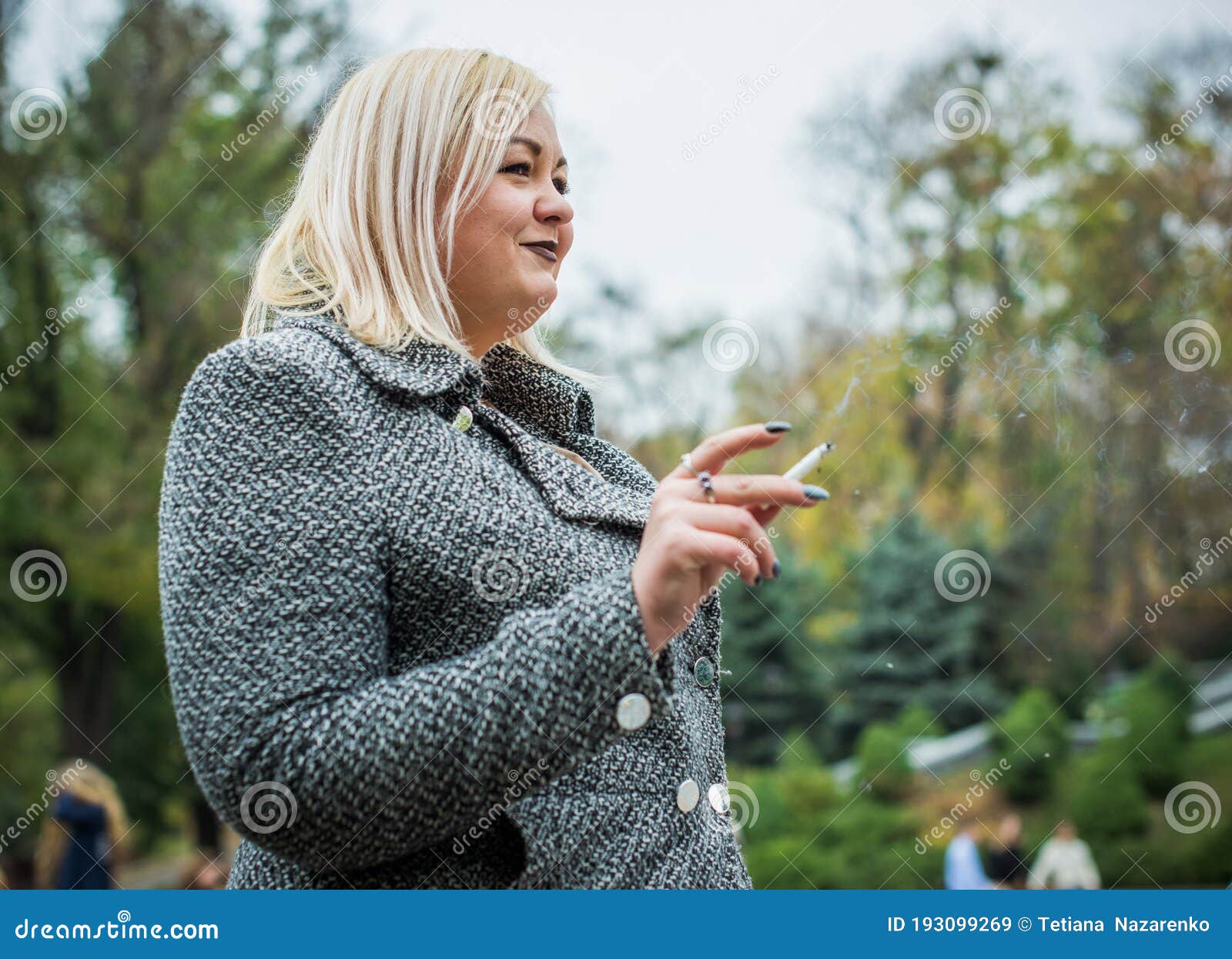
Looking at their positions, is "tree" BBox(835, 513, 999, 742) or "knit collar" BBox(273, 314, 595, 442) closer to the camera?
"knit collar" BBox(273, 314, 595, 442)

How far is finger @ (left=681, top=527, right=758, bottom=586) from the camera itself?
1.20m

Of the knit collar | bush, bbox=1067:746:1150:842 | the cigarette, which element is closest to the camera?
the cigarette

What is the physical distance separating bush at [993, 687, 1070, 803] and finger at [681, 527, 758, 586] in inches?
586

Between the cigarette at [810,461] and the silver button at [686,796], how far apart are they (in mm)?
447

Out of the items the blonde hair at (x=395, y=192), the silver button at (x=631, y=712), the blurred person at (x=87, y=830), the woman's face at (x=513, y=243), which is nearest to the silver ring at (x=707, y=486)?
the silver button at (x=631, y=712)

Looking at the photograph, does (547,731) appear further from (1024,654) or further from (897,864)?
(1024,654)

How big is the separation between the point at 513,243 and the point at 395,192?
19 centimetres

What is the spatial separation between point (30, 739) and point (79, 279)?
7.29 metres

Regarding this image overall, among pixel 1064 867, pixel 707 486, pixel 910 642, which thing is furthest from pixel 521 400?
pixel 910 642

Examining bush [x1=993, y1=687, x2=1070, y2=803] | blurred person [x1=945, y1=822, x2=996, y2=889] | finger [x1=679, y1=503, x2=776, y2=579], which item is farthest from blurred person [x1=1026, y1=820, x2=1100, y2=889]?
finger [x1=679, y1=503, x2=776, y2=579]

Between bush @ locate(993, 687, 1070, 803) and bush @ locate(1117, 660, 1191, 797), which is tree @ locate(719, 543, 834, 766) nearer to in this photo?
bush @ locate(993, 687, 1070, 803)

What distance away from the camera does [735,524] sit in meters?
1.21

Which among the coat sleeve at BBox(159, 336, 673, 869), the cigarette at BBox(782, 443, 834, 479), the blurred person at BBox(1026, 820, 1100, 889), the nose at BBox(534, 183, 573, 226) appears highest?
the nose at BBox(534, 183, 573, 226)

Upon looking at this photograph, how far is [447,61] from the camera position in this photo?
6.10ft
